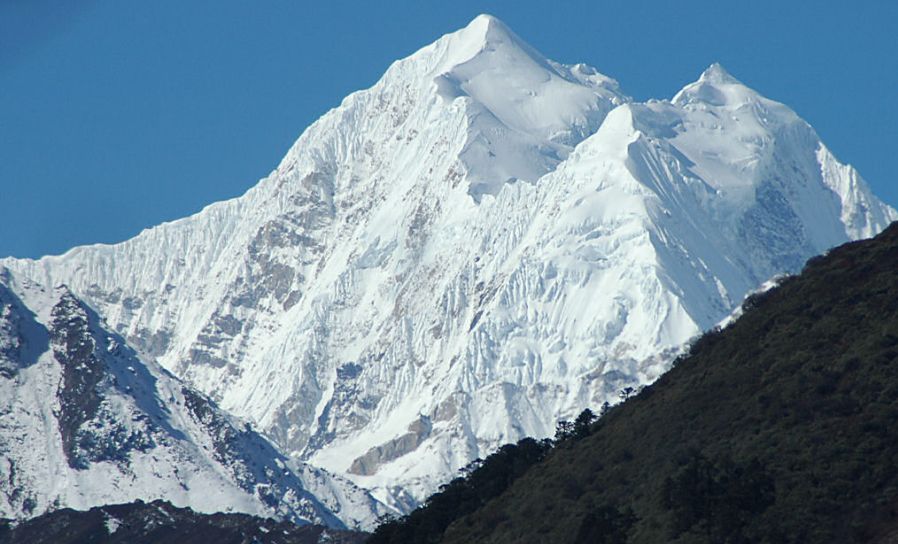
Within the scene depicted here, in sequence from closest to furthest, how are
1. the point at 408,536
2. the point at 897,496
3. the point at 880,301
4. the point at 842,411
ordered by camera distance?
the point at 897,496 < the point at 842,411 < the point at 880,301 < the point at 408,536

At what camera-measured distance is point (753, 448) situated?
127750 millimetres

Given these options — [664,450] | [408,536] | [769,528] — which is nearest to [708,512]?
[769,528]

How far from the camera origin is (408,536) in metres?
155

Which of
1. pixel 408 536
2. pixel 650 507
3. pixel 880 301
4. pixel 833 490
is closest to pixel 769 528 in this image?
pixel 833 490

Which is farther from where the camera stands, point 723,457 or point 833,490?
point 723,457

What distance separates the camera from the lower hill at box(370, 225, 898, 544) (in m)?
120

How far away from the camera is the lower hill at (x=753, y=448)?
392ft

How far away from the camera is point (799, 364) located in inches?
5310

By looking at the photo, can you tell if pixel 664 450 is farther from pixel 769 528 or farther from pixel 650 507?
pixel 769 528

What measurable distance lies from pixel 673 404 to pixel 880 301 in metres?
13.5

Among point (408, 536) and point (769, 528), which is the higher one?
point (408, 536)

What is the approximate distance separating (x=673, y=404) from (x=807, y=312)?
29.7 feet

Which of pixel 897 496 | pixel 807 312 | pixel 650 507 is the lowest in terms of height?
pixel 897 496

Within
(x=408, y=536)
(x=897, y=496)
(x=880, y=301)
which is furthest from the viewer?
(x=408, y=536)
